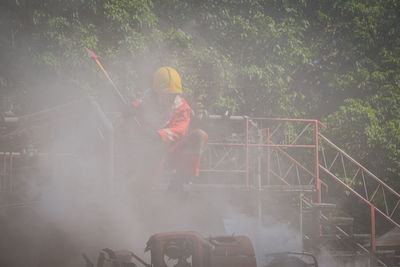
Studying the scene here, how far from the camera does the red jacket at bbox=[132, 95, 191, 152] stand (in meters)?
4.42

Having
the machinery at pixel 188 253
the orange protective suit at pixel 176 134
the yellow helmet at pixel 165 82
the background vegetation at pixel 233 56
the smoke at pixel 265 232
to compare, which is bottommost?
the smoke at pixel 265 232

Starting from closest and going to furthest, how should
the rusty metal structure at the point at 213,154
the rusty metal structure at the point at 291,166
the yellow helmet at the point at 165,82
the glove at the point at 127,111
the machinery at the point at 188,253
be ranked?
the machinery at the point at 188,253 → the rusty metal structure at the point at 213,154 → the glove at the point at 127,111 → the yellow helmet at the point at 165,82 → the rusty metal structure at the point at 291,166

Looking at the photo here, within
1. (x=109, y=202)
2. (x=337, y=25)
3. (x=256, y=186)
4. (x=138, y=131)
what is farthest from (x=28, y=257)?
(x=337, y=25)

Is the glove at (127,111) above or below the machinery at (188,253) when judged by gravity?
above

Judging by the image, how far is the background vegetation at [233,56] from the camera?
7758mm

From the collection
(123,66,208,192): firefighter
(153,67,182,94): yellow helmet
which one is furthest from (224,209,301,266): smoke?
(153,67,182,94): yellow helmet

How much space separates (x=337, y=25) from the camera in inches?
450

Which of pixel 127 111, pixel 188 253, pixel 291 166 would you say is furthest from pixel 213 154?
pixel 188 253

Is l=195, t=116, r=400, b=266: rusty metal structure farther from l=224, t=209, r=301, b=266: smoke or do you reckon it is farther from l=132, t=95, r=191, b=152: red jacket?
l=132, t=95, r=191, b=152: red jacket

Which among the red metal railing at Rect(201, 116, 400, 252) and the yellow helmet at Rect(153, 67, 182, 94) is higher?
the yellow helmet at Rect(153, 67, 182, 94)

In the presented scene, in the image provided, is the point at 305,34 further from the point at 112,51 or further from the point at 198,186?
the point at 198,186

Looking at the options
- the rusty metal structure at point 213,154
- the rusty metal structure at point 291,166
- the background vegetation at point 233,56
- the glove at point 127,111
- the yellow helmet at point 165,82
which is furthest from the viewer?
the background vegetation at point 233,56

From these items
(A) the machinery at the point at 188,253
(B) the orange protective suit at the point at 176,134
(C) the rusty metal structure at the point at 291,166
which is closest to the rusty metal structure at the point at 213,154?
(C) the rusty metal structure at the point at 291,166

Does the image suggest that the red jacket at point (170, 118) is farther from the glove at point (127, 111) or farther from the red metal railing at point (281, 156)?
the red metal railing at point (281, 156)
